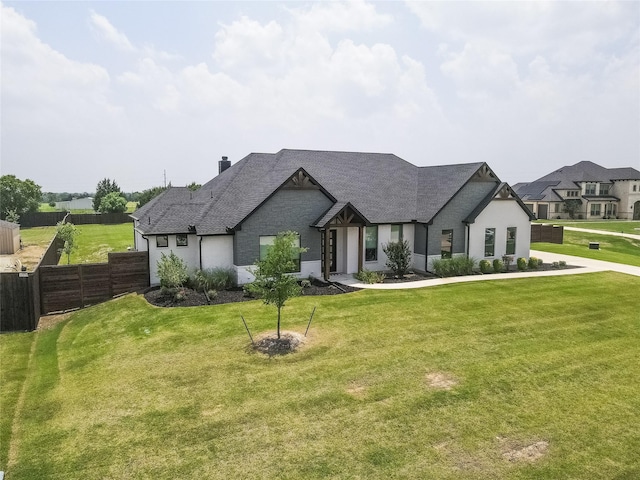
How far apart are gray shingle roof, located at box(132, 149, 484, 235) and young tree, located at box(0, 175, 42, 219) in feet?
150

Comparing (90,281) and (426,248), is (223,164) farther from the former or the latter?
(426,248)

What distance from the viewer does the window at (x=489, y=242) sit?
93.2ft

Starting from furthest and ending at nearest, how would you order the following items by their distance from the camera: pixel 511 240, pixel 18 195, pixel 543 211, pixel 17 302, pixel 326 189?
pixel 543 211 < pixel 18 195 < pixel 511 240 < pixel 326 189 < pixel 17 302

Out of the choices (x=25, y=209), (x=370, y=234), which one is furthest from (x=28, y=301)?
(x=25, y=209)

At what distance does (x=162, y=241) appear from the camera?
2281 cm

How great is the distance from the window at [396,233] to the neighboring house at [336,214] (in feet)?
0.20

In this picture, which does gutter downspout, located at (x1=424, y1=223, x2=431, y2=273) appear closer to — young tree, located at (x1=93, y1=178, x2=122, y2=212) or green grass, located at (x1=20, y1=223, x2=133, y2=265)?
green grass, located at (x1=20, y1=223, x2=133, y2=265)

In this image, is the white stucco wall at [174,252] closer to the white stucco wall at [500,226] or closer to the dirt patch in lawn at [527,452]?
the white stucco wall at [500,226]

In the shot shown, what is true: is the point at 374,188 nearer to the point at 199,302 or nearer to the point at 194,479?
the point at 199,302

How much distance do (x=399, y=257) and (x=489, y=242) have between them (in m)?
7.33

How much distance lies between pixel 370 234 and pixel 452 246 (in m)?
5.48

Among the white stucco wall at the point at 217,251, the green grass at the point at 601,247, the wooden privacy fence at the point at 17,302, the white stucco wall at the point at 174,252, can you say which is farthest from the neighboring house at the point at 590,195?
the wooden privacy fence at the point at 17,302

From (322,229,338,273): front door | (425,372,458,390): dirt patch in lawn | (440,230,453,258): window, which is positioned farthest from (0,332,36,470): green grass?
(440,230,453,258): window

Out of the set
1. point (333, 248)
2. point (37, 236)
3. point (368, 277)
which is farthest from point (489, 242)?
point (37, 236)
